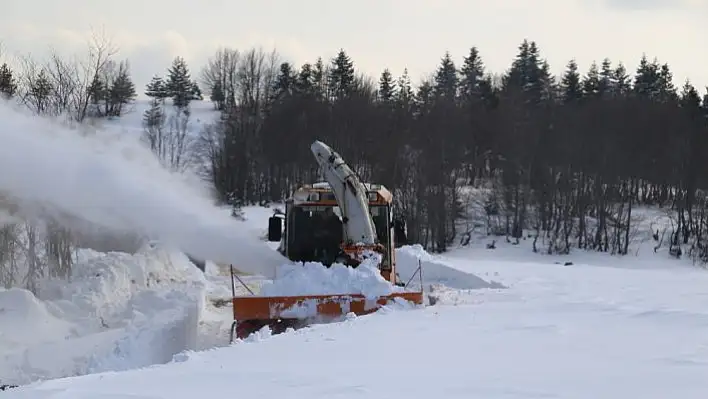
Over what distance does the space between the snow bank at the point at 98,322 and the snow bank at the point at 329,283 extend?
1752 millimetres

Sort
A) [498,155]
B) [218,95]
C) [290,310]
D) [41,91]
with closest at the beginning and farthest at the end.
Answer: [290,310]
[41,91]
[498,155]
[218,95]

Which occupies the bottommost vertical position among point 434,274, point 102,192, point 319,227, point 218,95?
point 434,274

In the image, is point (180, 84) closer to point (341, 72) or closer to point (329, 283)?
point (341, 72)

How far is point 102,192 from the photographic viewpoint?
1172 centimetres

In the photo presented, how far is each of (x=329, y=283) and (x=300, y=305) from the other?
0.53 metres

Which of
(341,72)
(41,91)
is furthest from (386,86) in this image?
(41,91)

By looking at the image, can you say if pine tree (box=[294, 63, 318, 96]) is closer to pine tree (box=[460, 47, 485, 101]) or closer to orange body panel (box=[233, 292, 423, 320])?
pine tree (box=[460, 47, 485, 101])

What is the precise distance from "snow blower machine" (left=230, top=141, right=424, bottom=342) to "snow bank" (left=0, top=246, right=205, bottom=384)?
1.17m

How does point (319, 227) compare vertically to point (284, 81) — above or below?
below

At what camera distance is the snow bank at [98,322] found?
9031mm

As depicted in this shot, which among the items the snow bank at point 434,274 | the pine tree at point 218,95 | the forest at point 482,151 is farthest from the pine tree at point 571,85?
the snow bank at point 434,274

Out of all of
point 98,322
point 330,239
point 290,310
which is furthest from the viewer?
point 330,239

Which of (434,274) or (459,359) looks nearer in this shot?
(459,359)

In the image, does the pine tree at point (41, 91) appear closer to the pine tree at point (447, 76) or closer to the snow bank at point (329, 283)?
the snow bank at point (329, 283)
